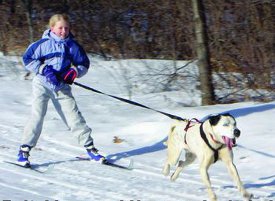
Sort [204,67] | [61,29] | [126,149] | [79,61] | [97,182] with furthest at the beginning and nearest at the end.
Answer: [204,67] → [126,149] → [79,61] → [61,29] → [97,182]

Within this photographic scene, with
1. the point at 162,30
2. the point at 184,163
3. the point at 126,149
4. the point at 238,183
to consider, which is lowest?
the point at 126,149

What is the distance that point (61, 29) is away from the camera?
6.60m

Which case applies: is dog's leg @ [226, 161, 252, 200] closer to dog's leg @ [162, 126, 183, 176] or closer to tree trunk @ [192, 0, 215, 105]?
dog's leg @ [162, 126, 183, 176]

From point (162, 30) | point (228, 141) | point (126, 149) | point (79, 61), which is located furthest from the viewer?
point (162, 30)

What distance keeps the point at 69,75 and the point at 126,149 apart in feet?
4.53

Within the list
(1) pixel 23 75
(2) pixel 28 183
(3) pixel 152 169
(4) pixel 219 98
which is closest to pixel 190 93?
(4) pixel 219 98

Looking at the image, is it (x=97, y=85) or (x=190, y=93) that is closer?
(x=190, y=93)

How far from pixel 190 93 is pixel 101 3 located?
5424 millimetres

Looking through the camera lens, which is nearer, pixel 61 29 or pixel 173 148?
pixel 173 148

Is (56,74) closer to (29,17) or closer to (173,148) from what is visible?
(173,148)

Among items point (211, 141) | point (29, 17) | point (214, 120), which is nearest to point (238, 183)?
point (211, 141)

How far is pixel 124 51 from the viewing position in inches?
565

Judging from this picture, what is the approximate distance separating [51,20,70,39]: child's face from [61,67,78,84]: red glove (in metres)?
0.35

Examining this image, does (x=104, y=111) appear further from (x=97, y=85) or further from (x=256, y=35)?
(x=256, y=35)
